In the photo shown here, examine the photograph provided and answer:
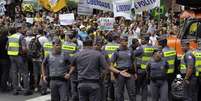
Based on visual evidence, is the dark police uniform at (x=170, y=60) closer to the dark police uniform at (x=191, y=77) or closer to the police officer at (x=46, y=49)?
the dark police uniform at (x=191, y=77)

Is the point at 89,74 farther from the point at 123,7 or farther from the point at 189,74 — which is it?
the point at 123,7

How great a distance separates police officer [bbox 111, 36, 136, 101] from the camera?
13.3 meters

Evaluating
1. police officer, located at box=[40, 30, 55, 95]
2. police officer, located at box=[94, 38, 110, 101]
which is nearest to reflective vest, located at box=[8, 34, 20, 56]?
police officer, located at box=[40, 30, 55, 95]

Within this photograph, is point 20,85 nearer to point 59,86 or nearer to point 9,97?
point 9,97

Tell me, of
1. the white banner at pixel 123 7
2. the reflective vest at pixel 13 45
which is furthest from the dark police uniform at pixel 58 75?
the white banner at pixel 123 7

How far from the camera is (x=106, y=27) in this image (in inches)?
691

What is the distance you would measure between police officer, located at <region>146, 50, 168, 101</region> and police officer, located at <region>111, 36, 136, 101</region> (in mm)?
836

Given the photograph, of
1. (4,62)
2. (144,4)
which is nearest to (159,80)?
(4,62)

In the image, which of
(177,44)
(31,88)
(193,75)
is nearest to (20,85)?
(31,88)

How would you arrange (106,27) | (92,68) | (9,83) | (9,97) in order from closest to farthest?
(92,68) < (9,97) < (9,83) < (106,27)

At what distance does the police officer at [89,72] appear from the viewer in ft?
36.4

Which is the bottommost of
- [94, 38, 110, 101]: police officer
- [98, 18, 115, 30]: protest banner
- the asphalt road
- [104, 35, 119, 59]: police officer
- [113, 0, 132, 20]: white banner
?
the asphalt road

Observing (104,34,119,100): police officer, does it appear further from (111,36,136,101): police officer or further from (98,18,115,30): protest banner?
(98,18,115,30): protest banner

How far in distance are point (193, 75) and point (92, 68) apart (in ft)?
8.76
